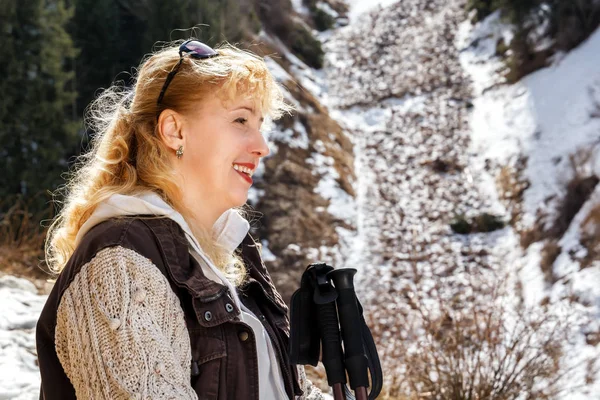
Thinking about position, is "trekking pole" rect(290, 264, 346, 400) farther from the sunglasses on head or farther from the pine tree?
the pine tree

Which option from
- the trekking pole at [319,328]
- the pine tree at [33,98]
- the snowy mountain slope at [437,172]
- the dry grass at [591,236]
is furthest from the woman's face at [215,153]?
the pine tree at [33,98]

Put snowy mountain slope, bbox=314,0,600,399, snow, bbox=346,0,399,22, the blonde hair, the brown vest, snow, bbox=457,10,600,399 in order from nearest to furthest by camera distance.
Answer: the brown vest
the blonde hair
snow, bbox=457,10,600,399
snowy mountain slope, bbox=314,0,600,399
snow, bbox=346,0,399,22

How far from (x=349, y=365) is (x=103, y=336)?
1.94 feet

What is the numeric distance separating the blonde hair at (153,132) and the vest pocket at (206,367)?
36 cm

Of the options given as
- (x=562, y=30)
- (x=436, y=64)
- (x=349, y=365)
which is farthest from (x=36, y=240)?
(x=436, y=64)

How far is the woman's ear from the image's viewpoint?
191 centimetres

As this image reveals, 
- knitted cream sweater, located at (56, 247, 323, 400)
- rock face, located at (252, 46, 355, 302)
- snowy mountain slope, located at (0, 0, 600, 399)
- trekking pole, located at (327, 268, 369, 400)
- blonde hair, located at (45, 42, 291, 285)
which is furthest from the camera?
rock face, located at (252, 46, 355, 302)

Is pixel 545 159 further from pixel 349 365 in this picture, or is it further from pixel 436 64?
pixel 349 365

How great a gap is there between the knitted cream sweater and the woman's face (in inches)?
14.1

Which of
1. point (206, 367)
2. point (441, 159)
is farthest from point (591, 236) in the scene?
point (206, 367)

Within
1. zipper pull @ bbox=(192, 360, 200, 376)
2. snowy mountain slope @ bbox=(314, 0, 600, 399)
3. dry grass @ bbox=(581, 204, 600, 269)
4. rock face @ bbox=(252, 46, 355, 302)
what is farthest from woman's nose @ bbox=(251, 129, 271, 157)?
dry grass @ bbox=(581, 204, 600, 269)

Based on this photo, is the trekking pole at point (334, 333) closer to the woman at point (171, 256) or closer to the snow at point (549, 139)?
the woman at point (171, 256)

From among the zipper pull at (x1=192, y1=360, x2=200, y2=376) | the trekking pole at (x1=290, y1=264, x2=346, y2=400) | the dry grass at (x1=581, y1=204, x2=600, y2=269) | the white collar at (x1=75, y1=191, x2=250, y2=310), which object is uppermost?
the dry grass at (x1=581, y1=204, x2=600, y2=269)

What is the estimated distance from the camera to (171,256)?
170 cm
